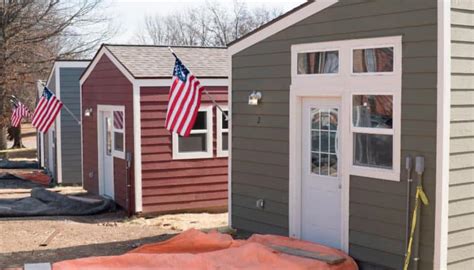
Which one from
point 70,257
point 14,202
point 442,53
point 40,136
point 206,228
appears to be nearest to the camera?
point 442,53

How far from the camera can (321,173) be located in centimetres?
813

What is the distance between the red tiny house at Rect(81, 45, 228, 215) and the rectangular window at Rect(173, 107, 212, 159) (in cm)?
2

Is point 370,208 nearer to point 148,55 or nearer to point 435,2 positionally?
point 435,2

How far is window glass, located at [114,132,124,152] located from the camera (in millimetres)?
13094

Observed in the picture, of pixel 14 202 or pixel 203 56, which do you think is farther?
pixel 203 56

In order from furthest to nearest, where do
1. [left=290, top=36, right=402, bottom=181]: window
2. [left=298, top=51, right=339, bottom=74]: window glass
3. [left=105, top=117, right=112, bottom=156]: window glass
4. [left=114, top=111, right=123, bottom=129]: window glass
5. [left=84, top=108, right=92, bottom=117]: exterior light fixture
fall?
1. [left=84, top=108, right=92, bottom=117]: exterior light fixture
2. [left=105, top=117, right=112, bottom=156]: window glass
3. [left=114, top=111, right=123, bottom=129]: window glass
4. [left=298, top=51, right=339, bottom=74]: window glass
5. [left=290, top=36, right=402, bottom=181]: window

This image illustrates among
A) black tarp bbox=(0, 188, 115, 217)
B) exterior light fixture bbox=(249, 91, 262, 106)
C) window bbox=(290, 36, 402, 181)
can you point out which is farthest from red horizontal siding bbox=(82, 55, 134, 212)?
window bbox=(290, 36, 402, 181)

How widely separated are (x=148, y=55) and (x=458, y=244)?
837 centimetres

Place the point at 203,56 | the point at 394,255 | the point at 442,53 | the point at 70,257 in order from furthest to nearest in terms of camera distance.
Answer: the point at 203,56, the point at 70,257, the point at 394,255, the point at 442,53

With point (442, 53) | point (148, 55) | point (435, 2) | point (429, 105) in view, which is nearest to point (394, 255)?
point (429, 105)

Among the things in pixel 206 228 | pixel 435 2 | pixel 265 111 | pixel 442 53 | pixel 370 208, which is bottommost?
pixel 206 228

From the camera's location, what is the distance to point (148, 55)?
43.6 ft

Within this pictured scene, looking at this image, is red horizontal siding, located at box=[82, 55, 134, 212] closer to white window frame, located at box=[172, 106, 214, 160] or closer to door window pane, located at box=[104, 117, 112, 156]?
door window pane, located at box=[104, 117, 112, 156]

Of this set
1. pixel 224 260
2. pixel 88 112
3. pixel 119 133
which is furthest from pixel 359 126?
pixel 88 112
